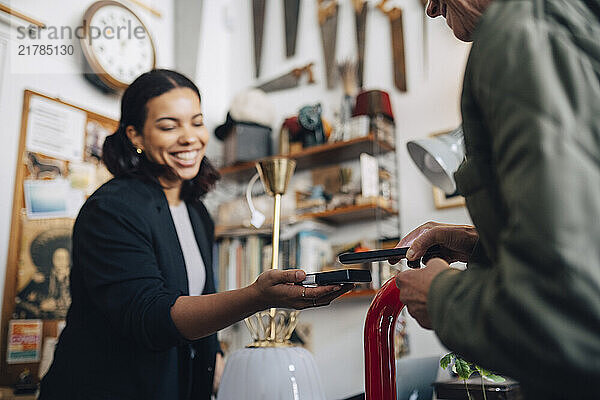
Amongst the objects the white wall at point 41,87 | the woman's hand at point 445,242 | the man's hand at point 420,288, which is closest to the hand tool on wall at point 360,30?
the white wall at point 41,87

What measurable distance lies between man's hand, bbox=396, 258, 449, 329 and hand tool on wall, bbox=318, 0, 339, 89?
2.13 m

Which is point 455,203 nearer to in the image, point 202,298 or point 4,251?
point 202,298

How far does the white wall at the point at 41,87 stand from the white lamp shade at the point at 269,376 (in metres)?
1.32

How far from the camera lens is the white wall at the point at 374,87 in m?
2.26

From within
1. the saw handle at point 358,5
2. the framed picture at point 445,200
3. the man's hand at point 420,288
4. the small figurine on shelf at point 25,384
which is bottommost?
the small figurine on shelf at point 25,384

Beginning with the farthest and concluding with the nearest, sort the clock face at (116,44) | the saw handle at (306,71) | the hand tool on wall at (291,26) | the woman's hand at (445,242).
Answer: the hand tool on wall at (291,26)
the saw handle at (306,71)
the clock face at (116,44)
the woman's hand at (445,242)

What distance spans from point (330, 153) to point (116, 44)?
1086 mm

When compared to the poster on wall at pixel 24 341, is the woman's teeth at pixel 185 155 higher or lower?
higher

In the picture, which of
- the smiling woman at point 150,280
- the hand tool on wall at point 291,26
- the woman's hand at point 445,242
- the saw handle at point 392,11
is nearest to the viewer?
the woman's hand at point 445,242

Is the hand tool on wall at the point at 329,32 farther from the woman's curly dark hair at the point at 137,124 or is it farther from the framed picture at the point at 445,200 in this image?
the woman's curly dark hair at the point at 137,124

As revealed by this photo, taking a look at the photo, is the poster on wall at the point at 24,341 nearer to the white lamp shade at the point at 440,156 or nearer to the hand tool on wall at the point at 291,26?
the white lamp shade at the point at 440,156

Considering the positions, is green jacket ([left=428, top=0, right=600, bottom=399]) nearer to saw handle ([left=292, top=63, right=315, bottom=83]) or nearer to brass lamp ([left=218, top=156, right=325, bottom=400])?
brass lamp ([left=218, top=156, right=325, bottom=400])

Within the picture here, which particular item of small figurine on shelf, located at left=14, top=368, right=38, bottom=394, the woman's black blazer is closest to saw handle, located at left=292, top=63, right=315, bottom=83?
the woman's black blazer

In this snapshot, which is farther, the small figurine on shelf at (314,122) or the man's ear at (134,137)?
the small figurine on shelf at (314,122)
